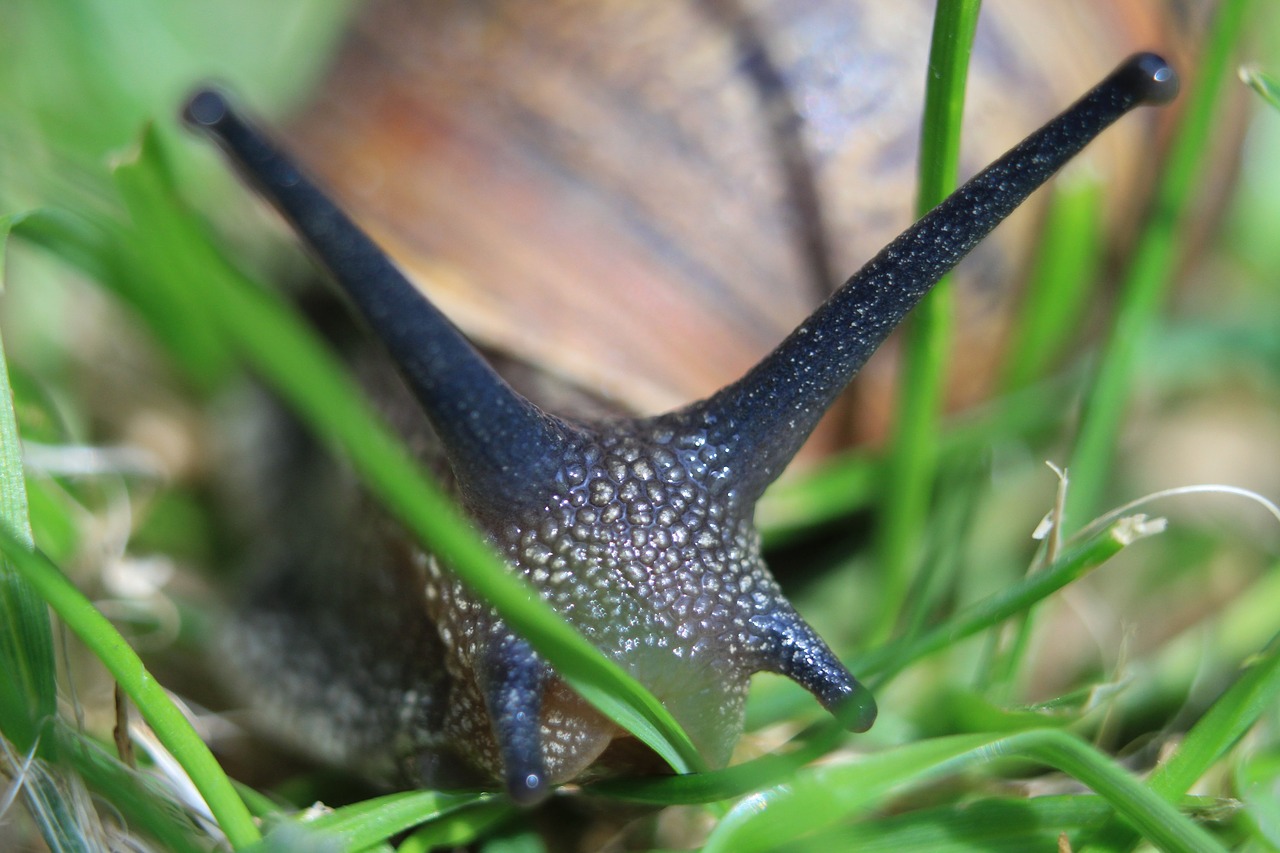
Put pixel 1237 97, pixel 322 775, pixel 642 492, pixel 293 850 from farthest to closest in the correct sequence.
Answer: pixel 1237 97 < pixel 322 775 < pixel 642 492 < pixel 293 850

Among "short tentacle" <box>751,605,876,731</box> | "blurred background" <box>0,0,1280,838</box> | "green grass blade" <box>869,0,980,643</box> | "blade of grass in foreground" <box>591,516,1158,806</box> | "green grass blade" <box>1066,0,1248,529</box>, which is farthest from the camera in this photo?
"blurred background" <box>0,0,1280,838</box>

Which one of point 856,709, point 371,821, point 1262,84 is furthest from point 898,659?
point 1262,84

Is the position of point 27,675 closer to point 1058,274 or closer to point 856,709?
point 856,709

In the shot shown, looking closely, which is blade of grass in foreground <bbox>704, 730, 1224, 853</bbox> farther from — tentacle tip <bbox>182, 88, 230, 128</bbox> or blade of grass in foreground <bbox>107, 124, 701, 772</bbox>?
tentacle tip <bbox>182, 88, 230, 128</bbox>

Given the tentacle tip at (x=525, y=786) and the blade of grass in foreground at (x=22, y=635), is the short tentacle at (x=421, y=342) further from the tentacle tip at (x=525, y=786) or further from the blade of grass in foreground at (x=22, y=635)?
the blade of grass in foreground at (x=22, y=635)

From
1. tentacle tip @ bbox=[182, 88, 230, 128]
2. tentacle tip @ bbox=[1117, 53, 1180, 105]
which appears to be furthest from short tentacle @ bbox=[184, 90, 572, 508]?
tentacle tip @ bbox=[1117, 53, 1180, 105]

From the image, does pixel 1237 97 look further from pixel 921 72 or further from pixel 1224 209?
pixel 921 72

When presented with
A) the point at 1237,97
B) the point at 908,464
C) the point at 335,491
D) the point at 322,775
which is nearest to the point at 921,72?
the point at 908,464

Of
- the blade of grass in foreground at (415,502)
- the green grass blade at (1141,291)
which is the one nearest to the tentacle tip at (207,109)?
the blade of grass in foreground at (415,502)

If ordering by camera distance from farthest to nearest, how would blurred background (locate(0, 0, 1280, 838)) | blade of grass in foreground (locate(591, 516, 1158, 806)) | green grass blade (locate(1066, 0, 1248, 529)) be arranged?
blurred background (locate(0, 0, 1280, 838)) < green grass blade (locate(1066, 0, 1248, 529)) < blade of grass in foreground (locate(591, 516, 1158, 806))
